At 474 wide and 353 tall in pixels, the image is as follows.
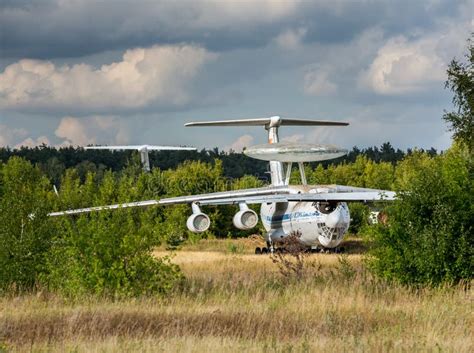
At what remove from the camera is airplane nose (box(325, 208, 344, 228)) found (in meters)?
39.4

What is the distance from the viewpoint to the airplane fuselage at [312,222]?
39.9 metres

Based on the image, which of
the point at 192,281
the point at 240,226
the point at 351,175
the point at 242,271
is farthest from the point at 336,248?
the point at 351,175

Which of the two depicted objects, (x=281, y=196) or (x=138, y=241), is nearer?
(x=138, y=241)

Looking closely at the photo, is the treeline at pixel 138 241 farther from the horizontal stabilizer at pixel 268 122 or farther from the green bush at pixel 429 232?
the horizontal stabilizer at pixel 268 122

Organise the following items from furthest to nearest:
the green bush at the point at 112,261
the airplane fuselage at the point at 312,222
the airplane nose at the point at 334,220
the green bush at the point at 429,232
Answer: the airplane fuselage at the point at 312,222, the airplane nose at the point at 334,220, the green bush at the point at 429,232, the green bush at the point at 112,261

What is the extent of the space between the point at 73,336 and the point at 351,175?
76.3m

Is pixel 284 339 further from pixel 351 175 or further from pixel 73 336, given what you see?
pixel 351 175

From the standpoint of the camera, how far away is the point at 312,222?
4075 centimetres

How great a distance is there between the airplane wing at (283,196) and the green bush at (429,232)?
9900 mm

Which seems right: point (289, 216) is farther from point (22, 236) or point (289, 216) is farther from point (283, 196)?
point (22, 236)

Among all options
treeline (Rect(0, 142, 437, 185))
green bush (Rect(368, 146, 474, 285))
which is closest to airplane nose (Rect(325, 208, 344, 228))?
green bush (Rect(368, 146, 474, 285))

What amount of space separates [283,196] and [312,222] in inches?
103

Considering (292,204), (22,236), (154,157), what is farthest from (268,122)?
(154,157)

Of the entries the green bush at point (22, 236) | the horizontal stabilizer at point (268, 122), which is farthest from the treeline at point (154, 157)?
the green bush at point (22, 236)
